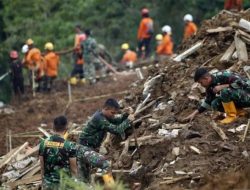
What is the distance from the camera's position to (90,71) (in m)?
23.2

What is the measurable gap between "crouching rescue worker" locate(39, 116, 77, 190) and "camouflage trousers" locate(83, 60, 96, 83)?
1249 centimetres

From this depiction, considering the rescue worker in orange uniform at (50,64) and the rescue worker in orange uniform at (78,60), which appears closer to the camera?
the rescue worker in orange uniform at (50,64)

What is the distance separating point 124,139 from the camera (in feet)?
41.2

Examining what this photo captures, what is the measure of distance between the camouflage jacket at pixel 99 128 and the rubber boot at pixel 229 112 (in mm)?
1726

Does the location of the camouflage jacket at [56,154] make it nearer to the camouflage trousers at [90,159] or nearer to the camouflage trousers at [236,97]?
the camouflage trousers at [90,159]

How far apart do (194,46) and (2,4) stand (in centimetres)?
1766

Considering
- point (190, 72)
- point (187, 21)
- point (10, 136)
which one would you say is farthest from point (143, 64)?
point (190, 72)

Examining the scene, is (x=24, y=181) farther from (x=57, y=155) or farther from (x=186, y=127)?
(x=186, y=127)

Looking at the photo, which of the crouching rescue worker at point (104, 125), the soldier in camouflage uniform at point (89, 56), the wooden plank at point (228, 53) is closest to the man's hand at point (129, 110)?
the crouching rescue worker at point (104, 125)

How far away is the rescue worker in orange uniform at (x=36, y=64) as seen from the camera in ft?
74.1

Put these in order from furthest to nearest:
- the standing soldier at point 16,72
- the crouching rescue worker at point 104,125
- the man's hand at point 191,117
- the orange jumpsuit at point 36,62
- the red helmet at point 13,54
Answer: the orange jumpsuit at point 36,62
the standing soldier at point 16,72
the red helmet at point 13,54
the man's hand at point 191,117
the crouching rescue worker at point 104,125

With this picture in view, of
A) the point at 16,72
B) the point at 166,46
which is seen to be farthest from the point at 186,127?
the point at 166,46

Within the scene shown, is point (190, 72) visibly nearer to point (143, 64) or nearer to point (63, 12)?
point (143, 64)

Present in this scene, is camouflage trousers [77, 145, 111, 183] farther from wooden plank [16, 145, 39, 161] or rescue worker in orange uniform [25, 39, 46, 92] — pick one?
rescue worker in orange uniform [25, 39, 46, 92]
